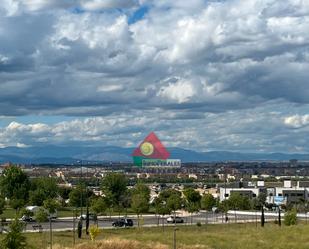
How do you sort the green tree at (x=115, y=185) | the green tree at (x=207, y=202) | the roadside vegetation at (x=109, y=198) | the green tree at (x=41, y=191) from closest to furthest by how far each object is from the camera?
1. the roadside vegetation at (x=109, y=198)
2. the green tree at (x=207, y=202)
3. the green tree at (x=41, y=191)
4. the green tree at (x=115, y=185)

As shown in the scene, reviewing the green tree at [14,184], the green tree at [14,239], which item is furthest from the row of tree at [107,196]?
the green tree at [14,239]

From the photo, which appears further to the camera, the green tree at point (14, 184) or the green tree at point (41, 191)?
the green tree at point (14, 184)

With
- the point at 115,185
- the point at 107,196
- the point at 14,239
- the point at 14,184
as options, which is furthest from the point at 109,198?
the point at 14,239

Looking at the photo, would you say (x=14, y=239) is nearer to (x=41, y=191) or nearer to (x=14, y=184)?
(x=41, y=191)

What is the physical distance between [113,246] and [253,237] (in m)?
11.4

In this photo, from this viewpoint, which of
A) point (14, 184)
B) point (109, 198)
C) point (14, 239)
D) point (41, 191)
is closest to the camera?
point (14, 239)

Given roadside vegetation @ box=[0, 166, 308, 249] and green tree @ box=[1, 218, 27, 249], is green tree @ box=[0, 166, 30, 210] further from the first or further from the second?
green tree @ box=[1, 218, 27, 249]

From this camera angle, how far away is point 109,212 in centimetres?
9262

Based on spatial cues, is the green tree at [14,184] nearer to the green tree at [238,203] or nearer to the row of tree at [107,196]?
the row of tree at [107,196]

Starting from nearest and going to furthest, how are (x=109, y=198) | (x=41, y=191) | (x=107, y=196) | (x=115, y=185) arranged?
(x=109, y=198) → (x=107, y=196) → (x=41, y=191) → (x=115, y=185)

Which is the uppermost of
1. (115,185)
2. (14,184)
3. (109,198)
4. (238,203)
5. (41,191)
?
(14,184)

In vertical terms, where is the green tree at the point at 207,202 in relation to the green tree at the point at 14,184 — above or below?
below

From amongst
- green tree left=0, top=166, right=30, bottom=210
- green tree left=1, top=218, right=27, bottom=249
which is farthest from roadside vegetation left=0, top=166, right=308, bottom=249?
green tree left=1, top=218, right=27, bottom=249

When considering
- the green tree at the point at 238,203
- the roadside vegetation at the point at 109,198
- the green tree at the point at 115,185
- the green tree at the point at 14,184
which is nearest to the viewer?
the roadside vegetation at the point at 109,198
